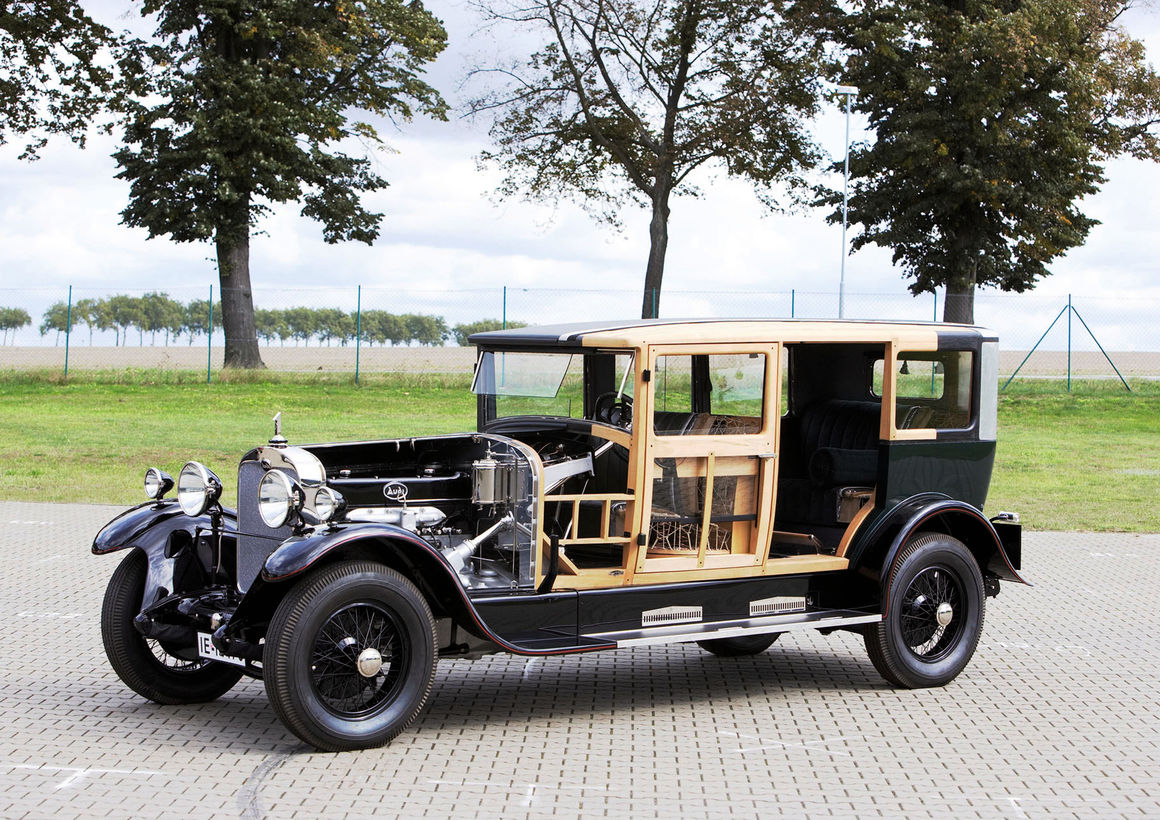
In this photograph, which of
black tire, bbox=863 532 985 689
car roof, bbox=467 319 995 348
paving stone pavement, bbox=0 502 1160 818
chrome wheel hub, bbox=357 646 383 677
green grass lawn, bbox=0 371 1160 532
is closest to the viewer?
paving stone pavement, bbox=0 502 1160 818

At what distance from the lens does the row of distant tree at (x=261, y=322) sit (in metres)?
30.1

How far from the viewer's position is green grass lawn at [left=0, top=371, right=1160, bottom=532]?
15164mm

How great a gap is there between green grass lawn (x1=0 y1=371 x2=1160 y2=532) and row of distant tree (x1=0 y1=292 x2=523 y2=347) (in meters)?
1.15

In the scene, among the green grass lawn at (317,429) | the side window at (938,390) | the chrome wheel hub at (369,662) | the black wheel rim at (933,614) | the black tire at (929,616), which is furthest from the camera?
the green grass lawn at (317,429)

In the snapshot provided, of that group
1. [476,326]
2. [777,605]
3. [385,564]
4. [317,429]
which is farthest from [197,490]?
[476,326]

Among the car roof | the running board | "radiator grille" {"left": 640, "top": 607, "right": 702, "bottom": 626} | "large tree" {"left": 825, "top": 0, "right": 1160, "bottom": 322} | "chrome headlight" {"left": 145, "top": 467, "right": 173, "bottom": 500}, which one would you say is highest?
"large tree" {"left": 825, "top": 0, "right": 1160, "bottom": 322}

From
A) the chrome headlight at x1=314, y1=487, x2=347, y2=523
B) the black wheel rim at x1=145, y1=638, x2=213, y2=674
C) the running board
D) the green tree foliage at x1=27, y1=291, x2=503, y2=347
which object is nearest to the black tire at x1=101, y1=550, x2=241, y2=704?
the black wheel rim at x1=145, y1=638, x2=213, y2=674

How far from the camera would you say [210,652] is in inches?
224

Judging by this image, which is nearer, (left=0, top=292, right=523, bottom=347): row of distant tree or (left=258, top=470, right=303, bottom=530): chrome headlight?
(left=258, top=470, right=303, bottom=530): chrome headlight

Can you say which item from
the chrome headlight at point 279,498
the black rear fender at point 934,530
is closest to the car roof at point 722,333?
the black rear fender at point 934,530

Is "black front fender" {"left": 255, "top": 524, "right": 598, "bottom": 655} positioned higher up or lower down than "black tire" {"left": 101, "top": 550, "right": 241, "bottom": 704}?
higher up

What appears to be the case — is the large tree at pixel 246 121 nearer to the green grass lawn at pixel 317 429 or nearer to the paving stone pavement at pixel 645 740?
the green grass lawn at pixel 317 429

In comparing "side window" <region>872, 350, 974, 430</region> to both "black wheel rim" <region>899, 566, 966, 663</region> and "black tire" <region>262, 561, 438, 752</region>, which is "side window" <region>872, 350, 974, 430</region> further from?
"black tire" <region>262, 561, 438, 752</region>

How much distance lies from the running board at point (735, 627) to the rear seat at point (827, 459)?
0.75 metres
